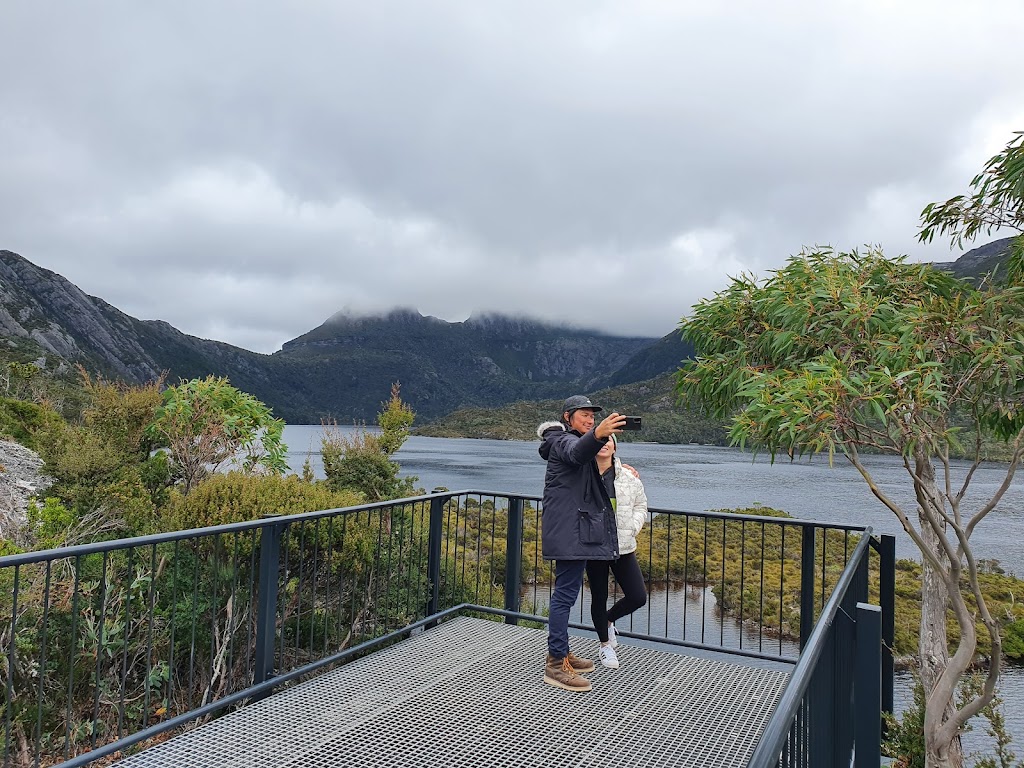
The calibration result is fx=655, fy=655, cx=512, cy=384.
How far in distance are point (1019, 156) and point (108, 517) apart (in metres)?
10.1

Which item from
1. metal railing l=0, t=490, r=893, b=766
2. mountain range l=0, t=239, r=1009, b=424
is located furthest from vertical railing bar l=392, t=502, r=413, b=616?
mountain range l=0, t=239, r=1009, b=424

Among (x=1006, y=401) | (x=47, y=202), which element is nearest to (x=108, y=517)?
(x=1006, y=401)

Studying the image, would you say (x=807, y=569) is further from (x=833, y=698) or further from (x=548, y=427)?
(x=833, y=698)

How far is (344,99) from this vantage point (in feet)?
40.0

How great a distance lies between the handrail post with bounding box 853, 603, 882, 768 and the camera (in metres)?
2.03

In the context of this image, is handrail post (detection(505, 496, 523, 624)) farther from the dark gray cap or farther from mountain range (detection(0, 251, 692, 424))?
mountain range (detection(0, 251, 692, 424))

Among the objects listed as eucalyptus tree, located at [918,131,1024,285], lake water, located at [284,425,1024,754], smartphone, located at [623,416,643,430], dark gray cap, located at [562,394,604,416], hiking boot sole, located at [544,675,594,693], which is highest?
eucalyptus tree, located at [918,131,1024,285]

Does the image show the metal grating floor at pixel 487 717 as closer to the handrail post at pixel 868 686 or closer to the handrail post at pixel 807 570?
the handrail post at pixel 807 570

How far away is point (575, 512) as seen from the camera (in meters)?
3.64

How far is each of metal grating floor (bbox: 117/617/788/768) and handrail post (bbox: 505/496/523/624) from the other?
603 millimetres

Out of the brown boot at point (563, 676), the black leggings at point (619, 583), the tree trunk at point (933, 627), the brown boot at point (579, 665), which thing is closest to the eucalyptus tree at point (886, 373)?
the tree trunk at point (933, 627)

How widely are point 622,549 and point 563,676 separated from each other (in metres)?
0.80

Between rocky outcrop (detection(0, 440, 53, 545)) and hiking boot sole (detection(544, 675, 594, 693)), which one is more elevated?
rocky outcrop (detection(0, 440, 53, 545))

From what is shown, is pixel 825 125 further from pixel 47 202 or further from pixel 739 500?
pixel 739 500
